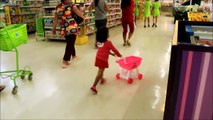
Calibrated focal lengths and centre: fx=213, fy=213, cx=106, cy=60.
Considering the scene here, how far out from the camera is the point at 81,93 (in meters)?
3.33

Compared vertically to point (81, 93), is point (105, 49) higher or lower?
higher

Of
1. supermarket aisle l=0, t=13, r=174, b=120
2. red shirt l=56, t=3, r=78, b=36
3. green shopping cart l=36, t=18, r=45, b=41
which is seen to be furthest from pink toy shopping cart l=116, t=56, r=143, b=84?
green shopping cart l=36, t=18, r=45, b=41

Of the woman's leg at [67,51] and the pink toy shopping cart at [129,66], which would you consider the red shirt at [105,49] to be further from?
the woman's leg at [67,51]

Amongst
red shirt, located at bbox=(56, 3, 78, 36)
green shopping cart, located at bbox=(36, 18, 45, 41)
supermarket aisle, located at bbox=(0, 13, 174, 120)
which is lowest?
supermarket aisle, located at bbox=(0, 13, 174, 120)

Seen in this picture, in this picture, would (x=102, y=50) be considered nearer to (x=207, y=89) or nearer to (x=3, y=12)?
(x=207, y=89)

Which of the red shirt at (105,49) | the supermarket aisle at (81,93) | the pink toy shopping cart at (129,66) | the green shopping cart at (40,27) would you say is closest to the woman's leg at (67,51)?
the supermarket aisle at (81,93)

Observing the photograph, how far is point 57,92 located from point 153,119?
158 centimetres

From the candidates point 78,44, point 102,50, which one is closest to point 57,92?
point 102,50

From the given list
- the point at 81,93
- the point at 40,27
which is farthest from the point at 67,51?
the point at 40,27

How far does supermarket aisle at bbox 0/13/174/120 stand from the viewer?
2777mm

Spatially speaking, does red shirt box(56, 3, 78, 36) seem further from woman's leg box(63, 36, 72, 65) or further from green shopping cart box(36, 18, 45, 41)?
green shopping cart box(36, 18, 45, 41)

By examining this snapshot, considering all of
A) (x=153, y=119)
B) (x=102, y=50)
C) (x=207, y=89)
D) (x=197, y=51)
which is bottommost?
(x=153, y=119)

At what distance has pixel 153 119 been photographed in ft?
8.53

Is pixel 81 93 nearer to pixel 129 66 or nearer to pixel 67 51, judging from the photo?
pixel 129 66
